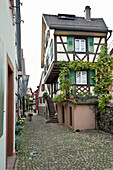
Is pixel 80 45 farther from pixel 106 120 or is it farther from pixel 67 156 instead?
pixel 67 156

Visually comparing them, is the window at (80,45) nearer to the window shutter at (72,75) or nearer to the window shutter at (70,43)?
the window shutter at (70,43)

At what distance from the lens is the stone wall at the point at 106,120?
349 inches

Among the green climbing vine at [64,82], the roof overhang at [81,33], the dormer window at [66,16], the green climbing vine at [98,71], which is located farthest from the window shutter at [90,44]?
the dormer window at [66,16]

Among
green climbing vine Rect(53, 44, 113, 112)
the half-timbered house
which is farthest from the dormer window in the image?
green climbing vine Rect(53, 44, 113, 112)

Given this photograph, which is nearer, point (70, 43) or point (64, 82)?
point (64, 82)

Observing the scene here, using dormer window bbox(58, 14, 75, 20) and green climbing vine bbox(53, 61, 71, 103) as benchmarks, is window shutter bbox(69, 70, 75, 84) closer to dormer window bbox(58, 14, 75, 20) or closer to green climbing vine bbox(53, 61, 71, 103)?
green climbing vine bbox(53, 61, 71, 103)

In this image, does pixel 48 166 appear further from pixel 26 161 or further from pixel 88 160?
pixel 88 160

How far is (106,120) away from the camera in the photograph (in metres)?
9.37

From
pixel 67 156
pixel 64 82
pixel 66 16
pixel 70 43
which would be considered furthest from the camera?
pixel 66 16

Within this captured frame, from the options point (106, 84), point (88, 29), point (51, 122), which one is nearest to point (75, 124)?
point (106, 84)

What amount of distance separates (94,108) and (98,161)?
5.85m

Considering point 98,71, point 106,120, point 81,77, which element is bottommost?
point 106,120

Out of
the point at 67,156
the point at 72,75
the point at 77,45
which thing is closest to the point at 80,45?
the point at 77,45

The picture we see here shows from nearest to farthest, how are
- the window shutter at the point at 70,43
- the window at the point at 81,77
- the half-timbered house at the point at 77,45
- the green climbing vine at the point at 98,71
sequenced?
the green climbing vine at the point at 98,71
the half-timbered house at the point at 77,45
the window shutter at the point at 70,43
the window at the point at 81,77
